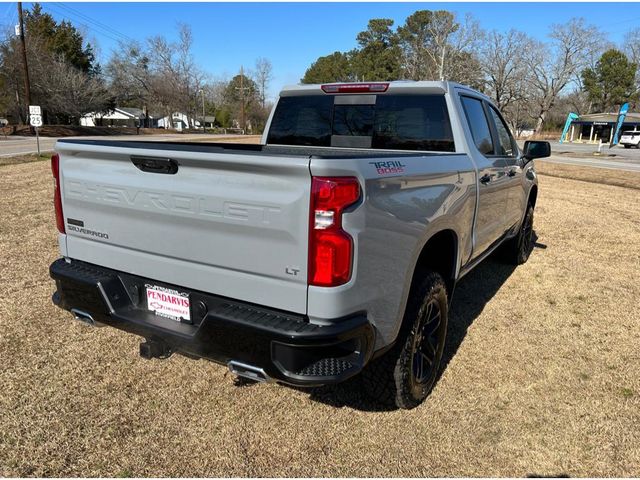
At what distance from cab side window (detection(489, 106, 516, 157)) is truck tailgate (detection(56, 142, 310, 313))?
2.99 meters

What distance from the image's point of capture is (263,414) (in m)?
2.88

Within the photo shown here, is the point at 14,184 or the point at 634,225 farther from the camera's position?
the point at 14,184

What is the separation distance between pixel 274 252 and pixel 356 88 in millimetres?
2168

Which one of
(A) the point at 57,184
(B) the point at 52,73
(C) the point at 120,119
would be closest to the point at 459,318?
(A) the point at 57,184

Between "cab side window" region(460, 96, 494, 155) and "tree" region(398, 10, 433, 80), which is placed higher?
"tree" region(398, 10, 433, 80)

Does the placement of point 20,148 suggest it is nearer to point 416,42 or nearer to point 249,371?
point 249,371

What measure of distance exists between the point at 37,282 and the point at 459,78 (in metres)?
47.0

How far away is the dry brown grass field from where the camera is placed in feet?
8.24

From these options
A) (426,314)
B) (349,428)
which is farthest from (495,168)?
(349,428)

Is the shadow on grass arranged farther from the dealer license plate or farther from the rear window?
the rear window

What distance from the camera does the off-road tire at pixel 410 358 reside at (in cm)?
269

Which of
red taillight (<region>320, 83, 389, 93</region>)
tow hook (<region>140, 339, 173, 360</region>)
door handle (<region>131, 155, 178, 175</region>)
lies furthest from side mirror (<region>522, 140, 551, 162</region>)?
tow hook (<region>140, 339, 173, 360</region>)

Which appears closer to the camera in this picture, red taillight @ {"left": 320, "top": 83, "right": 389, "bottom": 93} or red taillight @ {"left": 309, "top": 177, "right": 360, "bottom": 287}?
red taillight @ {"left": 309, "top": 177, "right": 360, "bottom": 287}

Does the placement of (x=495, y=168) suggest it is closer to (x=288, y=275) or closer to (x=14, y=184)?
(x=288, y=275)
